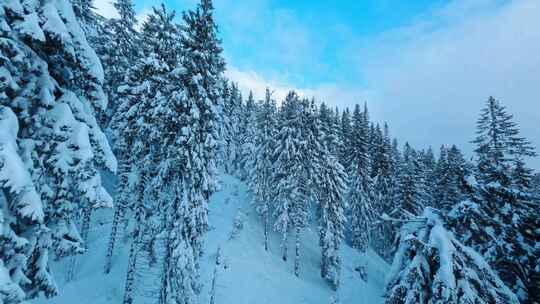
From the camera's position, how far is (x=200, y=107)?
619 inches

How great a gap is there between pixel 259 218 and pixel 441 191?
2375 centimetres

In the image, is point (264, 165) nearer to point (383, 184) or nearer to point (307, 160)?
point (307, 160)

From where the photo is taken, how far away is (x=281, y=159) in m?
33.2

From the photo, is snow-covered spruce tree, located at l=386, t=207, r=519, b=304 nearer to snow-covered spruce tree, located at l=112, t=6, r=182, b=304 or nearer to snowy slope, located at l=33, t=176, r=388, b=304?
snow-covered spruce tree, located at l=112, t=6, r=182, b=304

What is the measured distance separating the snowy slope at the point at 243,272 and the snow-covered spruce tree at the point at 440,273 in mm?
15771

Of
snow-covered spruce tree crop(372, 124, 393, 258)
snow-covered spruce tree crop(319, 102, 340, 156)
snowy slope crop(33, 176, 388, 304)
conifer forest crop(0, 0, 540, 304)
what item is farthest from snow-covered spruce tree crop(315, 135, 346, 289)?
snow-covered spruce tree crop(372, 124, 393, 258)

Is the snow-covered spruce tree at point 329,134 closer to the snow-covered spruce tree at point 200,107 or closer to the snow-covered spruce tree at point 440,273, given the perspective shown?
the snow-covered spruce tree at point 200,107

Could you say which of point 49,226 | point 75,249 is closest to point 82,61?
point 49,226

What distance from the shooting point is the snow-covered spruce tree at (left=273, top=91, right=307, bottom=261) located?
3212cm

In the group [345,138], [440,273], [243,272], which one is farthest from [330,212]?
[440,273]

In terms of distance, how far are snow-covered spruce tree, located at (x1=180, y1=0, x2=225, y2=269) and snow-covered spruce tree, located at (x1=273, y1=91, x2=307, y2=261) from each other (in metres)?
16.6

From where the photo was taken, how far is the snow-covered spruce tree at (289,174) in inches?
1265

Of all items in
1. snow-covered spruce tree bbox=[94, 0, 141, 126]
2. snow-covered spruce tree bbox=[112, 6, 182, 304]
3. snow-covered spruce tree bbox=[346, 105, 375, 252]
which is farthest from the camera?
snow-covered spruce tree bbox=[346, 105, 375, 252]

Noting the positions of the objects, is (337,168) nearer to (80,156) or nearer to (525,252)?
(525,252)
